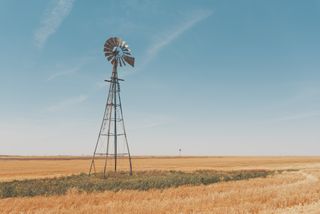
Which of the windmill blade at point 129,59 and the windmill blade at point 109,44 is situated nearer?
the windmill blade at point 109,44

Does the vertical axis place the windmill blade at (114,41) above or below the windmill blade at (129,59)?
above

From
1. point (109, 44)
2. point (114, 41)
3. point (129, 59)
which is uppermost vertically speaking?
point (114, 41)

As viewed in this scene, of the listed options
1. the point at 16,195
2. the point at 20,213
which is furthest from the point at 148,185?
the point at 20,213

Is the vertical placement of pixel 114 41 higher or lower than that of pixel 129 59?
higher

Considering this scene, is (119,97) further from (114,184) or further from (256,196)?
(256,196)

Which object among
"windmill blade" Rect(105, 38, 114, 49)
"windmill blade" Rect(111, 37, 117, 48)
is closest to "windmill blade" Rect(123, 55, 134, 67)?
"windmill blade" Rect(111, 37, 117, 48)

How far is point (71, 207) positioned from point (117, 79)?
2721cm

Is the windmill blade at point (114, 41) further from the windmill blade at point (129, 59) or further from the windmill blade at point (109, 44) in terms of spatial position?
the windmill blade at point (129, 59)

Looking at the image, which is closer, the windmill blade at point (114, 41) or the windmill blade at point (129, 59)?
the windmill blade at point (114, 41)

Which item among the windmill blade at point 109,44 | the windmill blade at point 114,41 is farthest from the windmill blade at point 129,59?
the windmill blade at point 109,44

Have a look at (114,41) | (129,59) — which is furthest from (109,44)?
(129,59)

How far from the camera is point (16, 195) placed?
2525cm

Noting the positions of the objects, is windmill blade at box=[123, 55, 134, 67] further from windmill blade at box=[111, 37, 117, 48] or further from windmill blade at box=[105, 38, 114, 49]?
windmill blade at box=[105, 38, 114, 49]

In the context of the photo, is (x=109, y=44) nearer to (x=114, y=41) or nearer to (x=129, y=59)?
(x=114, y=41)
